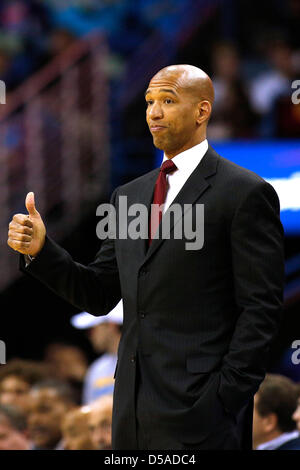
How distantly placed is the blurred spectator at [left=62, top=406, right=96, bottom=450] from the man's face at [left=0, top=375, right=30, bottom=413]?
1.90 feet

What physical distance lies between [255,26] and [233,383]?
5942 mm

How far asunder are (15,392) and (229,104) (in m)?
2.49

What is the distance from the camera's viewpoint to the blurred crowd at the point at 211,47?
5996 mm

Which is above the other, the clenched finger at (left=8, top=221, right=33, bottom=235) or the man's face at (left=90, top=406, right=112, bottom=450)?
the clenched finger at (left=8, top=221, right=33, bottom=235)

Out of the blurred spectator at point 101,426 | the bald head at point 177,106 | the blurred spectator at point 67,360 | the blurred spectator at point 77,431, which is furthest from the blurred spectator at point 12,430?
Result: the bald head at point 177,106

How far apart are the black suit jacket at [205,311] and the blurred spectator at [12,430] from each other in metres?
1.88

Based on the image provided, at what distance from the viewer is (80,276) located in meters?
2.63

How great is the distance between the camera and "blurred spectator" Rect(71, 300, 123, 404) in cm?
498

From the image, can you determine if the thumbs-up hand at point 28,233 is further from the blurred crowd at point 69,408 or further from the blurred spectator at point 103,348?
the blurred spectator at point 103,348

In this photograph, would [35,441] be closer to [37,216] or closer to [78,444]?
[78,444]

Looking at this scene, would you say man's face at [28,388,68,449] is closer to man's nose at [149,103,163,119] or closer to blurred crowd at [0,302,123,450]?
blurred crowd at [0,302,123,450]

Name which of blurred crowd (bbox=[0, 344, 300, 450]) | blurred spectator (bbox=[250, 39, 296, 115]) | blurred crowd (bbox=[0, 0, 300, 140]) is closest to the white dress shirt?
blurred crowd (bbox=[0, 344, 300, 450])

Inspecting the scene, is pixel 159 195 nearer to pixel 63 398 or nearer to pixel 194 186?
pixel 194 186

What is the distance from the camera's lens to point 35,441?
15.0 feet
